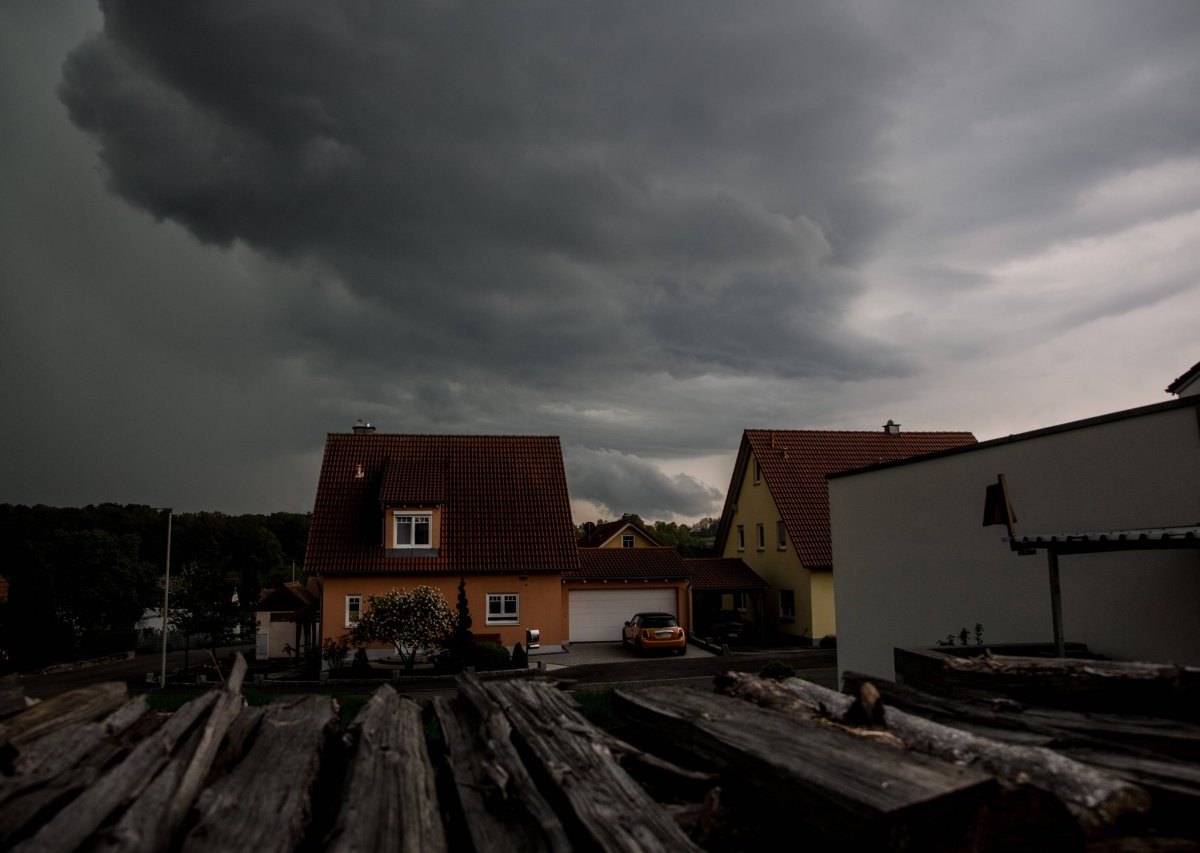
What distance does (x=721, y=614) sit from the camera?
33.9m

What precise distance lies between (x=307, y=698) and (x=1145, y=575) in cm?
953

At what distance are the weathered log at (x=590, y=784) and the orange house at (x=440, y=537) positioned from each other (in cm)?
2571

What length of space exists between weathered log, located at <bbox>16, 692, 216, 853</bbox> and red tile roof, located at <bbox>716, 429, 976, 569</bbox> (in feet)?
95.4

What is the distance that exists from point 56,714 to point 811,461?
34.0 metres

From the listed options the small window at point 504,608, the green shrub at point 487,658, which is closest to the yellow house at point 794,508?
the small window at point 504,608

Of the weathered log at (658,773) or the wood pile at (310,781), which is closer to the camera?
the wood pile at (310,781)

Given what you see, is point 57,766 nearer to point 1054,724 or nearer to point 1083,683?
point 1054,724

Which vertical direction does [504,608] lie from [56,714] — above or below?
below

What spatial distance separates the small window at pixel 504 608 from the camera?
30.1 metres

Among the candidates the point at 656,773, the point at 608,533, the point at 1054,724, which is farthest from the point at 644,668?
the point at 656,773

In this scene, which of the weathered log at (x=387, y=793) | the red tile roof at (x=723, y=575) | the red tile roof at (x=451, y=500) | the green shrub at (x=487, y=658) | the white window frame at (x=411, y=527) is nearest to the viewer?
the weathered log at (x=387, y=793)

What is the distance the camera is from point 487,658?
2527 cm

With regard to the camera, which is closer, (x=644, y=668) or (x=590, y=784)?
(x=590, y=784)

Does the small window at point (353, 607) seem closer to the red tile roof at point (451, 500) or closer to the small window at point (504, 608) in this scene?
the red tile roof at point (451, 500)
